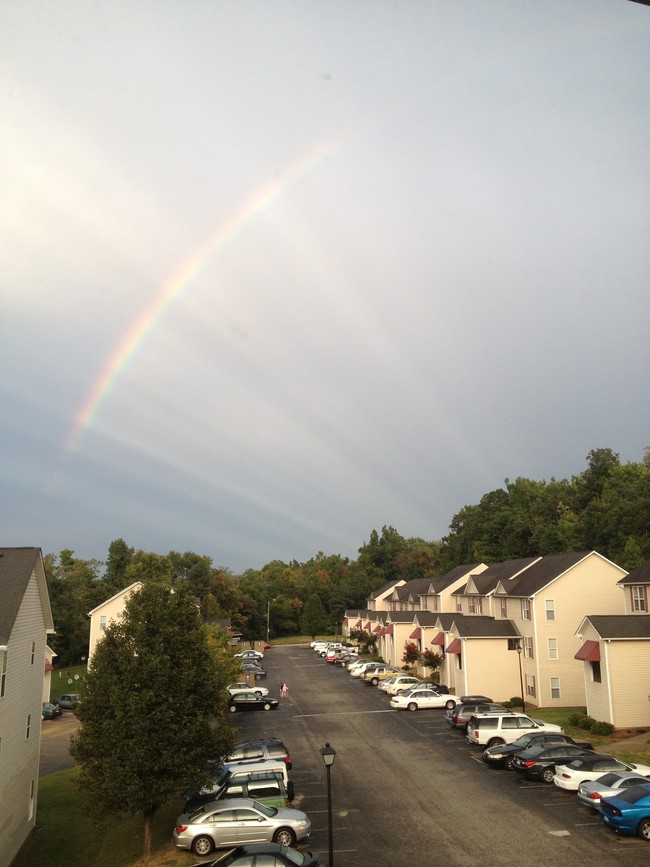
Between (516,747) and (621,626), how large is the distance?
12.5 m

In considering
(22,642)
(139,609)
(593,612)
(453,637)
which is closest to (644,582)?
(593,612)

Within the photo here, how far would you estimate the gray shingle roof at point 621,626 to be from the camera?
3753 cm

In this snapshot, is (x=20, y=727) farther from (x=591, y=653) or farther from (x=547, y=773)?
(x=591, y=653)

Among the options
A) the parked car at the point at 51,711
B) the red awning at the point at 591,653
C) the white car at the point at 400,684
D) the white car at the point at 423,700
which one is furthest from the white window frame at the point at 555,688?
the parked car at the point at 51,711

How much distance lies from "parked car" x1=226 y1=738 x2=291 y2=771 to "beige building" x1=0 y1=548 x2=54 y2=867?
7.86 meters

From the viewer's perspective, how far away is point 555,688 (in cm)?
4625

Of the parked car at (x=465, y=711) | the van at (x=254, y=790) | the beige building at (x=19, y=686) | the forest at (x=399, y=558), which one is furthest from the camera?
the forest at (x=399, y=558)

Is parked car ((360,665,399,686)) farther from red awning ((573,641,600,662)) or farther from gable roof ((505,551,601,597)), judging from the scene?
red awning ((573,641,600,662))

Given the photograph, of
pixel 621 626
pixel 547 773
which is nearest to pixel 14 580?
pixel 547 773

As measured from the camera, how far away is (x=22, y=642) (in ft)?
84.0

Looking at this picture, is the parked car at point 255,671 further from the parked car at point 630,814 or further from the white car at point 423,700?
the parked car at point 630,814

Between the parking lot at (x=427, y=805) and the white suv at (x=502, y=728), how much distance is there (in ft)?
2.56

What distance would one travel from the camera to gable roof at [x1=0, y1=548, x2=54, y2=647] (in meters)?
23.4

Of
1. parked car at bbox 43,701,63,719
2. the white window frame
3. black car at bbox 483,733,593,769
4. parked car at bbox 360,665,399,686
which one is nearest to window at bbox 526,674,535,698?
the white window frame
